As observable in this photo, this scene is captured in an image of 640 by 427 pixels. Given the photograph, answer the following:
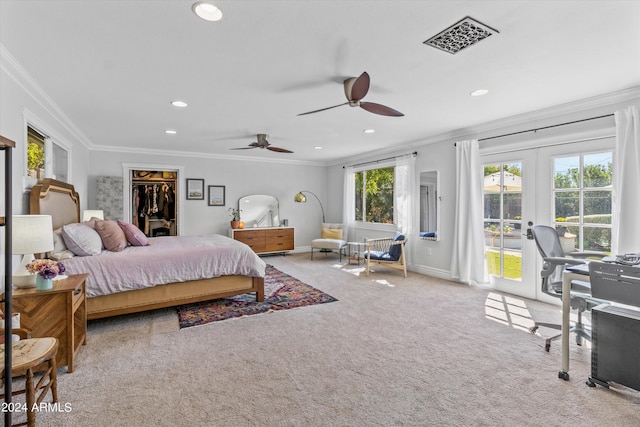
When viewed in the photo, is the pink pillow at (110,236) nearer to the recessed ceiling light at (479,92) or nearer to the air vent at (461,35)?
the air vent at (461,35)

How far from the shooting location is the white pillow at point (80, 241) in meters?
3.11

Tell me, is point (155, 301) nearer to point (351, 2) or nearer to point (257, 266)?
point (257, 266)

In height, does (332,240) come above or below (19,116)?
below

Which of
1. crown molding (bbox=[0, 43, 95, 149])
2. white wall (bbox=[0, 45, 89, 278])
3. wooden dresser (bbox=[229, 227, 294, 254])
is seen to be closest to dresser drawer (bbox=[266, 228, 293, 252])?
wooden dresser (bbox=[229, 227, 294, 254])

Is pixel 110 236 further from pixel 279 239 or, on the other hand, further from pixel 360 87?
pixel 279 239

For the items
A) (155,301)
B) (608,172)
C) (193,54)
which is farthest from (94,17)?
(608,172)

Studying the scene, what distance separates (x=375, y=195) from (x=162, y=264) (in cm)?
476

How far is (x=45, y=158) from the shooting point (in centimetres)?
356

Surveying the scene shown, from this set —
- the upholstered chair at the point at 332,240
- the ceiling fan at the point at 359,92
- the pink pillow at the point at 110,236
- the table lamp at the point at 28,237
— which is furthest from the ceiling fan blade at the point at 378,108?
the upholstered chair at the point at 332,240

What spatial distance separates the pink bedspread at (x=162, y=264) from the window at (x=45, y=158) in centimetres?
108

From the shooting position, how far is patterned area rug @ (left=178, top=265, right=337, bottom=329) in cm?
349

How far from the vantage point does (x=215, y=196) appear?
7137 mm

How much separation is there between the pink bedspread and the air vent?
3005mm

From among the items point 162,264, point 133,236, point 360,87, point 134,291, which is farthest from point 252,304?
point 360,87
